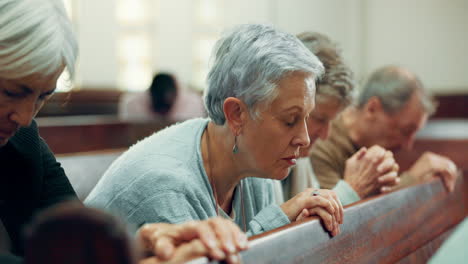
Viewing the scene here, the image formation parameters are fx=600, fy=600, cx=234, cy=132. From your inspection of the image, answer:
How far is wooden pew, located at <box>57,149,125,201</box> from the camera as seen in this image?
7.32 feet

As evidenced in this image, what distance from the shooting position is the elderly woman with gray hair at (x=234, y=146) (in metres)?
1.41

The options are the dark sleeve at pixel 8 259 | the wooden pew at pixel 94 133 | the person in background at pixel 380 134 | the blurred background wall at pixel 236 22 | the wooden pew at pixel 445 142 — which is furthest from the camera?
the blurred background wall at pixel 236 22

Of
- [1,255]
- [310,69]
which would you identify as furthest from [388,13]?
[1,255]

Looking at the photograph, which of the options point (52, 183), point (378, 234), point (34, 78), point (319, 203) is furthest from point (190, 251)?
point (378, 234)

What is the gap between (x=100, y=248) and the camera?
0.61 meters

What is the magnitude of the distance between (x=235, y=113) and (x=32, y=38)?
0.62 m

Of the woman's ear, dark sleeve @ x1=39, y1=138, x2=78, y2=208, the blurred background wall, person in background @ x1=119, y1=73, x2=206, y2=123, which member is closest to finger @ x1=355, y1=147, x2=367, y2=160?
the woman's ear

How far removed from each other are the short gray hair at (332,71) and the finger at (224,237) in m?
1.15

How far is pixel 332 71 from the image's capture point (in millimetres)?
2104

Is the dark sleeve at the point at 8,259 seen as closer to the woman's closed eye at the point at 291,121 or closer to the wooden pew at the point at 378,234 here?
the wooden pew at the point at 378,234

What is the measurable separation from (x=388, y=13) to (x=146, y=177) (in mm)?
9545

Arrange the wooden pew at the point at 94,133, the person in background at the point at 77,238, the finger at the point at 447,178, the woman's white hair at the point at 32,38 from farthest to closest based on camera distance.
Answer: the wooden pew at the point at 94,133
the finger at the point at 447,178
the woman's white hair at the point at 32,38
the person in background at the point at 77,238

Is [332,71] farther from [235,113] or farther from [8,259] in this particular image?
[8,259]

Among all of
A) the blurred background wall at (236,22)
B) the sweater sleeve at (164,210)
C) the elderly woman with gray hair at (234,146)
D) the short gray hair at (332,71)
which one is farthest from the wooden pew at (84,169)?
the blurred background wall at (236,22)
